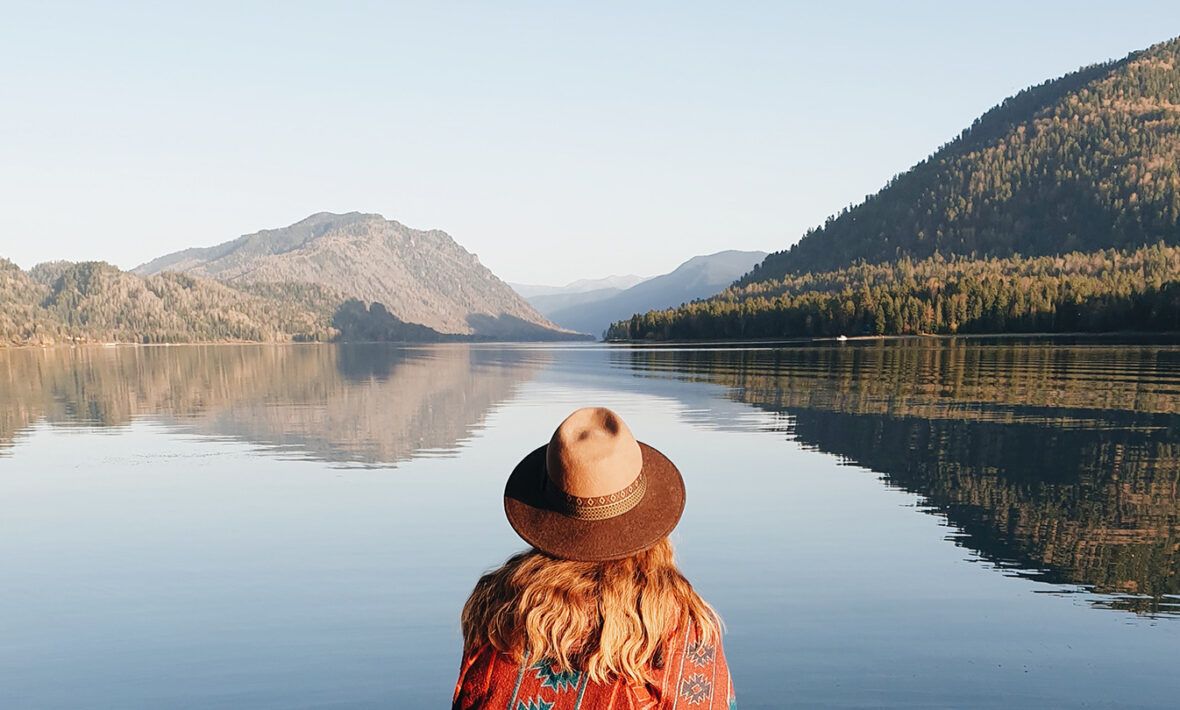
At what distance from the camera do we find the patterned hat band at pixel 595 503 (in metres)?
3.93

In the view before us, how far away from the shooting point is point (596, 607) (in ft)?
13.0

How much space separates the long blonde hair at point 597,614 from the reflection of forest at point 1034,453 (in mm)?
14500

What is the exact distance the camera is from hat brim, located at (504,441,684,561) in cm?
391

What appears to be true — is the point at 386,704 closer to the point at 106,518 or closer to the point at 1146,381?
the point at 106,518

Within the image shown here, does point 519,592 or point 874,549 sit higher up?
point 519,592

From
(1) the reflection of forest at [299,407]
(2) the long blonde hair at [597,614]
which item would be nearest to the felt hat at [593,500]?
(2) the long blonde hair at [597,614]

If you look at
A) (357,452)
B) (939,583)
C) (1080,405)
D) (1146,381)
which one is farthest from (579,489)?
(1146,381)

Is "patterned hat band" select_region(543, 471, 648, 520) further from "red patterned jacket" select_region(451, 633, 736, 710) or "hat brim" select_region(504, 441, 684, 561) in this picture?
"red patterned jacket" select_region(451, 633, 736, 710)

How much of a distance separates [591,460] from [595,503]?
0.62 ft

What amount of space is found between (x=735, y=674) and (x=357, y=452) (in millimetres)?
26183

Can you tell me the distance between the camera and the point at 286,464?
33.3 m

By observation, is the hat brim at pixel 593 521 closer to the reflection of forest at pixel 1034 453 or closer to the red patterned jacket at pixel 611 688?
the red patterned jacket at pixel 611 688

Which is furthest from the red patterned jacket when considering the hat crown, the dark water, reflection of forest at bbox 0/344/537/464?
reflection of forest at bbox 0/344/537/464

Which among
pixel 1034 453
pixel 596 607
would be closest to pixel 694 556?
pixel 596 607
